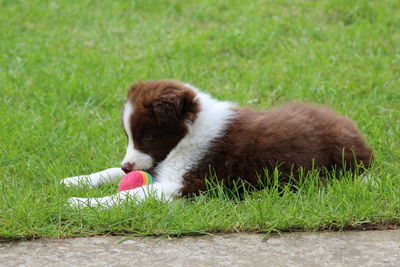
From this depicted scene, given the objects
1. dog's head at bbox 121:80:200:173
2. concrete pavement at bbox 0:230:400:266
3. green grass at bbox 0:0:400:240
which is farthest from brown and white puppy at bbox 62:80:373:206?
concrete pavement at bbox 0:230:400:266

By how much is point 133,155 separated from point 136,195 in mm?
487

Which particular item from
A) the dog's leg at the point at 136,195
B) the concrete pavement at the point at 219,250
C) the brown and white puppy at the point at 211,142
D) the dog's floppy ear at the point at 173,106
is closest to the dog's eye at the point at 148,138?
the brown and white puppy at the point at 211,142

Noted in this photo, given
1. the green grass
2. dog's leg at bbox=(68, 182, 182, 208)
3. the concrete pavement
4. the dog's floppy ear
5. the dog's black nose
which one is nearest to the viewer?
the concrete pavement

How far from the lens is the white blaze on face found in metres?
4.97

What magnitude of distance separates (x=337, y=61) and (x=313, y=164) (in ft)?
11.0

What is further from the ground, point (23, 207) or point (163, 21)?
point (163, 21)

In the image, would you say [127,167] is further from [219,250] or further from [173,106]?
[219,250]

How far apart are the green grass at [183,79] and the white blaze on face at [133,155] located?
0.89 feet

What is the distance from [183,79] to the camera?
24.6 ft

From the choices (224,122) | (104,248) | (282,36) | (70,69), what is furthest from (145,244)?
(282,36)

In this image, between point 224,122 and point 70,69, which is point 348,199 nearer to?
point 224,122

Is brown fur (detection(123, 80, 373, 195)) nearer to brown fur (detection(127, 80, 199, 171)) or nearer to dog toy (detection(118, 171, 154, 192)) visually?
brown fur (detection(127, 80, 199, 171))

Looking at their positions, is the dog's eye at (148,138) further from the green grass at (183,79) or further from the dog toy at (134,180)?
the green grass at (183,79)

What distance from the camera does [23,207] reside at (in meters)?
4.33
